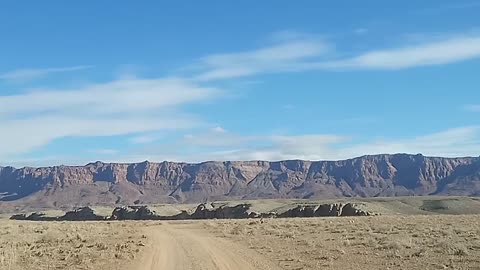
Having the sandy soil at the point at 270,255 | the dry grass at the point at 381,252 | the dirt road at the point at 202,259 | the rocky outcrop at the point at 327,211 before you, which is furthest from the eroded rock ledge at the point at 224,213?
the dirt road at the point at 202,259

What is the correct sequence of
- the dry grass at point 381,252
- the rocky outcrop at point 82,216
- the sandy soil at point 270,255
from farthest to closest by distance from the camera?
1. the rocky outcrop at point 82,216
2. the sandy soil at point 270,255
3. the dry grass at point 381,252

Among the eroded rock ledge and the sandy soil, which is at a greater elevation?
the eroded rock ledge

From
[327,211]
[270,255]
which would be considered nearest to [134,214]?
[327,211]

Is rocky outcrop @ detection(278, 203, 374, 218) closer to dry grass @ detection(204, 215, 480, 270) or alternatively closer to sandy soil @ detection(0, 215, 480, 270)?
sandy soil @ detection(0, 215, 480, 270)

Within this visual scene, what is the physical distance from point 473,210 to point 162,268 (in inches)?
3821

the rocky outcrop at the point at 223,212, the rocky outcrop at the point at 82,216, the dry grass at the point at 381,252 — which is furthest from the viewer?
the rocky outcrop at the point at 82,216

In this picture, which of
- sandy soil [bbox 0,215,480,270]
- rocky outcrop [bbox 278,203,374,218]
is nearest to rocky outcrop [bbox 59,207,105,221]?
rocky outcrop [bbox 278,203,374,218]

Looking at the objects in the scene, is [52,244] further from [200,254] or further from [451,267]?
[451,267]

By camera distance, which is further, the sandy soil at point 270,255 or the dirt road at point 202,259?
the dirt road at point 202,259

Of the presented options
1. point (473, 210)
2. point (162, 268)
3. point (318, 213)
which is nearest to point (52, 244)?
point (162, 268)

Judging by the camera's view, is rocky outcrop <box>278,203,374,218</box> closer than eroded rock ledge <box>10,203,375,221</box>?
Yes

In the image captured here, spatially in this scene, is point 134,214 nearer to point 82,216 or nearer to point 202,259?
point 82,216

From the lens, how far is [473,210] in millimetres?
107812

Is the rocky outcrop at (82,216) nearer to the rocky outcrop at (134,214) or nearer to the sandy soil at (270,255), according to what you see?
the rocky outcrop at (134,214)
